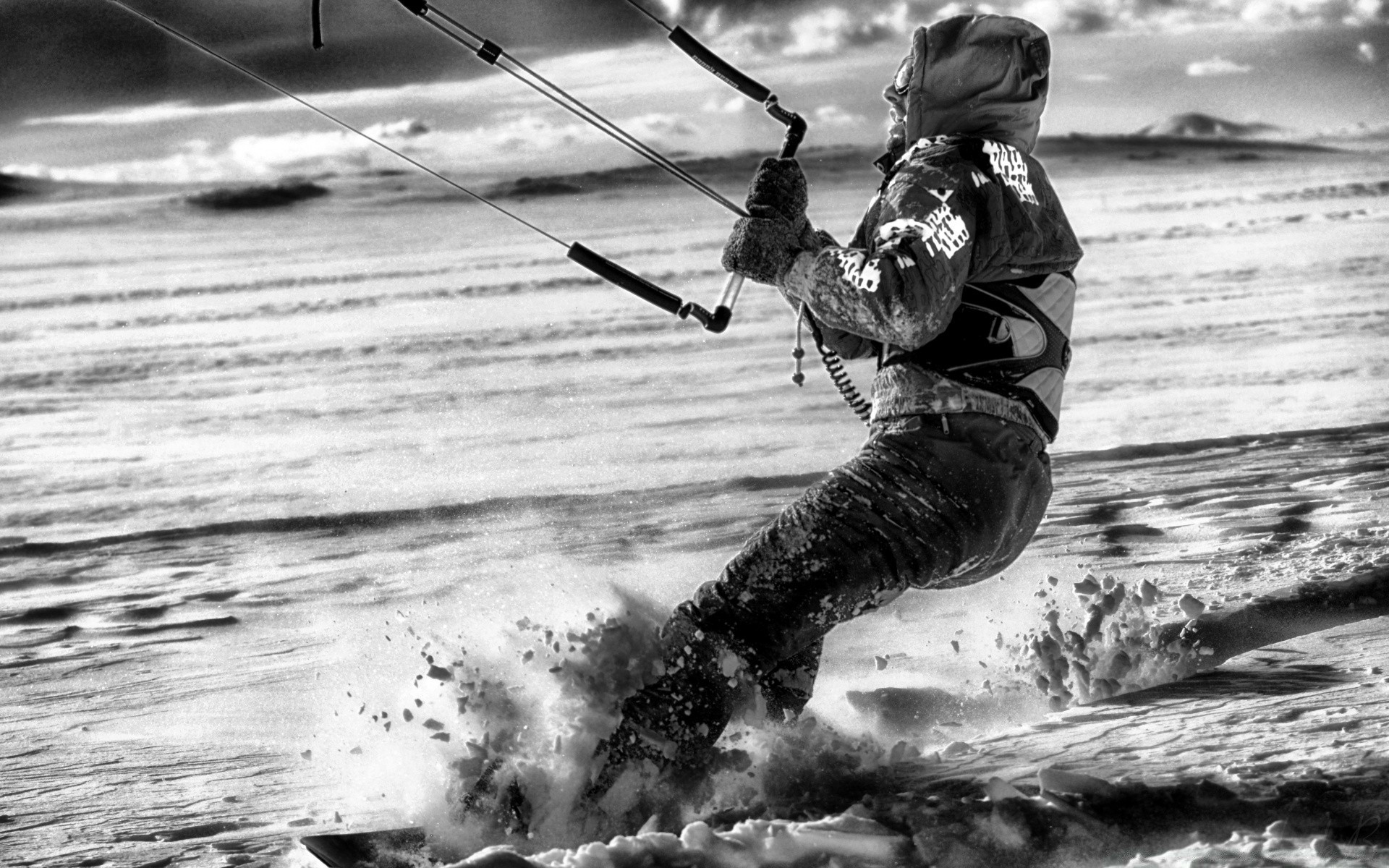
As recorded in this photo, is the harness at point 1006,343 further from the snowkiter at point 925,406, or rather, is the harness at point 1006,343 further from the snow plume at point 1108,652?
the snow plume at point 1108,652

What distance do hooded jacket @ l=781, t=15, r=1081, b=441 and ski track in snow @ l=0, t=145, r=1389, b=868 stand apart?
74 centimetres

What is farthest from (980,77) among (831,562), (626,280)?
(831,562)

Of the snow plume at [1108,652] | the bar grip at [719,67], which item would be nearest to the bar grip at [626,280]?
the bar grip at [719,67]

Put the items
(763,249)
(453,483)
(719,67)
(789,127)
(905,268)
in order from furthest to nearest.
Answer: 1. (453,483)
2. (719,67)
3. (789,127)
4. (763,249)
5. (905,268)

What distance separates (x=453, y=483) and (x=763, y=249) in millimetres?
3430

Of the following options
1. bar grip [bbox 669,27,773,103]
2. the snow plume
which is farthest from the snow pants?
the snow plume

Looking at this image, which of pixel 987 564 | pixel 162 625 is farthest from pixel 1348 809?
pixel 162 625

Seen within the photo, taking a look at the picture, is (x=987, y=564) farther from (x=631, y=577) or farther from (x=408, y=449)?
(x=408, y=449)

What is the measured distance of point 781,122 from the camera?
9.23ft

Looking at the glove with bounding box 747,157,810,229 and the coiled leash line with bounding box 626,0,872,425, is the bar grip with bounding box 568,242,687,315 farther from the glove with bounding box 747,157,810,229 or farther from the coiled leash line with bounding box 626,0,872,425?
the glove with bounding box 747,157,810,229

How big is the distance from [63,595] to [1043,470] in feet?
10.9

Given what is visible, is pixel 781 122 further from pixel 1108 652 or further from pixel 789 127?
pixel 1108 652

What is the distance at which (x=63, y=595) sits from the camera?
466cm

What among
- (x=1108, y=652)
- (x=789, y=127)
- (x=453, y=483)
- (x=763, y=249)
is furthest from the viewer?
(x=453, y=483)
